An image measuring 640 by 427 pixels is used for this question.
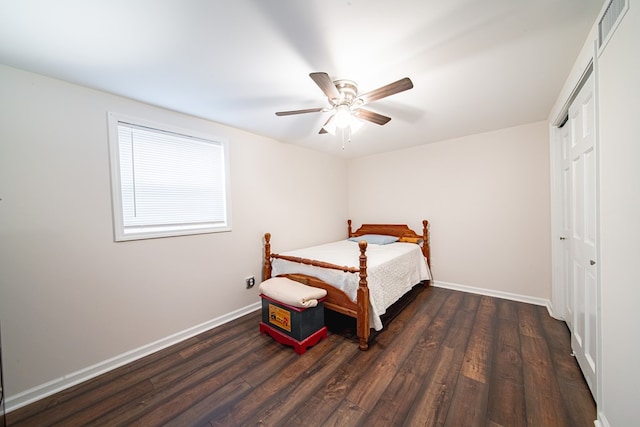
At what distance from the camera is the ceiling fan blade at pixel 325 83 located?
139 cm

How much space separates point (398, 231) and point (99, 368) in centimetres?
396

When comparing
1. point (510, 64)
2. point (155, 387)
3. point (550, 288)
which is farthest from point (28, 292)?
Answer: point (550, 288)

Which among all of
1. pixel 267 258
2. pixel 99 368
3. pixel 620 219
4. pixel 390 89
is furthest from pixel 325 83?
pixel 99 368

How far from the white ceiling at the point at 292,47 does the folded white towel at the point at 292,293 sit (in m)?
1.84

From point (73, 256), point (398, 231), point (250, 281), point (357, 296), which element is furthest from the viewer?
point (398, 231)

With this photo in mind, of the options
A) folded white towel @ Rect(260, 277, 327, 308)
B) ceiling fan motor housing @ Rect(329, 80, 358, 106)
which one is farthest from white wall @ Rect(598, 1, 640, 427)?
folded white towel @ Rect(260, 277, 327, 308)

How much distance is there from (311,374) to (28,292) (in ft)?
7.05

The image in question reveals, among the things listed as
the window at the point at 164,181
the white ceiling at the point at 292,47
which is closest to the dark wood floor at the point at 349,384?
the window at the point at 164,181

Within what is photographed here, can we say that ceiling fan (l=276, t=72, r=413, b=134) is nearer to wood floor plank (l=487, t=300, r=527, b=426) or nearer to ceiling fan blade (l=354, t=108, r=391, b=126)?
ceiling fan blade (l=354, t=108, r=391, b=126)

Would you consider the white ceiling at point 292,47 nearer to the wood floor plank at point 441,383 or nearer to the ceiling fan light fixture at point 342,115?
the ceiling fan light fixture at point 342,115

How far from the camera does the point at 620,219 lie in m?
1.06

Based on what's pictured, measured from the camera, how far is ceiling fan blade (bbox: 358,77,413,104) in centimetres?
146

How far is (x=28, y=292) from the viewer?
Result: 1616 mm

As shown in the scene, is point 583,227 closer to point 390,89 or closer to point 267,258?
point 390,89
